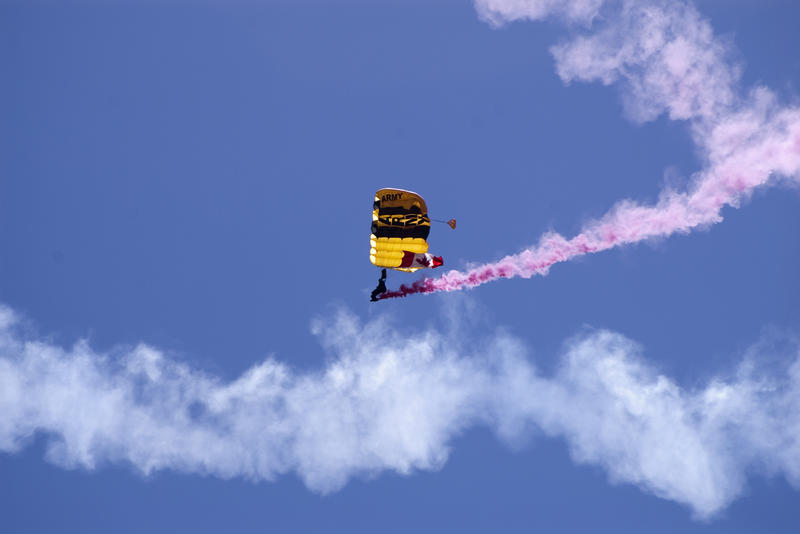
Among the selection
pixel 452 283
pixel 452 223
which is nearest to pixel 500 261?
pixel 452 283

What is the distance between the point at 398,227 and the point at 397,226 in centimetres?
8

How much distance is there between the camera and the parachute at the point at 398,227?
5941 cm

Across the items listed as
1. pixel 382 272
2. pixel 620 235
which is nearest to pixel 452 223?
pixel 382 272

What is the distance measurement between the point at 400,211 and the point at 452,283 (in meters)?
9.16

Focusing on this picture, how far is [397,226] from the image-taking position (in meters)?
60.1

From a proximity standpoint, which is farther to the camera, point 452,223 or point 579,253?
point 579,253

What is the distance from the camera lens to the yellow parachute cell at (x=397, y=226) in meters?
59.4

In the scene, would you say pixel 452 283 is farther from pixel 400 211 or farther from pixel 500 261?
pixel 400 211

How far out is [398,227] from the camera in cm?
6012

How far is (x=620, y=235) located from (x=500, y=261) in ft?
23.0

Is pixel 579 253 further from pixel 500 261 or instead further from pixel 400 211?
pixel 400 211

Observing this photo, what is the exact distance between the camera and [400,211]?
Answer: 196 feet

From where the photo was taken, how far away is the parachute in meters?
59.4

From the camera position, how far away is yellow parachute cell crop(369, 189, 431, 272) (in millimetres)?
59406
